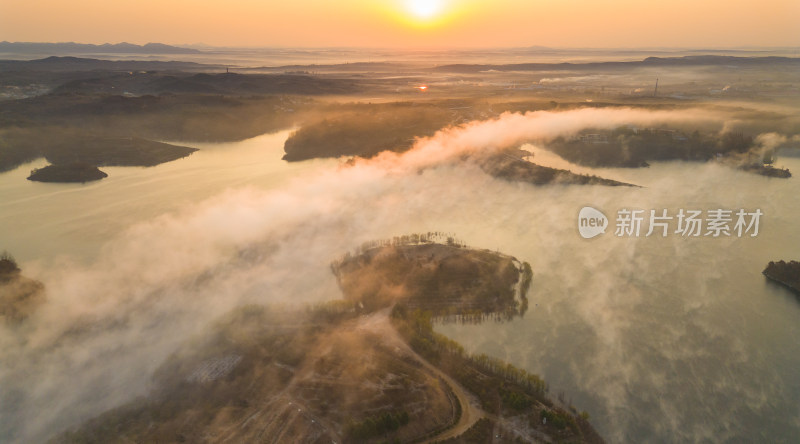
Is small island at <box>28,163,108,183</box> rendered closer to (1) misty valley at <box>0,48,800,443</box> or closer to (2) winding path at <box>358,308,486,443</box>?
(1) misty valley at <box>0,48,800,443</box>

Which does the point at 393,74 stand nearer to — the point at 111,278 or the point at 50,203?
the point at 50,203

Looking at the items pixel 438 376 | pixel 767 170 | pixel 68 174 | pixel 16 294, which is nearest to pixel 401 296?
pixel 438 376

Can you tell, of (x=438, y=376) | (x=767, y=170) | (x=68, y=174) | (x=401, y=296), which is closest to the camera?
(x=438, y=376)

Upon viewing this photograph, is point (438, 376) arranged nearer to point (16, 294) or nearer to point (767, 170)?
point (16, 294)

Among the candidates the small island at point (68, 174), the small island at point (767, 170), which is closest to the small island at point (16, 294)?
the small island at point (68, 174)

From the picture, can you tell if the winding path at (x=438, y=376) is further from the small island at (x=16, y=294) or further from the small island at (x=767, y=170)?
the small island at (x=767, y=170)

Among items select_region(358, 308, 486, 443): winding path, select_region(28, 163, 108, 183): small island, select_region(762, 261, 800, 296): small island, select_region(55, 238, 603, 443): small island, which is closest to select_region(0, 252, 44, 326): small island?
select_region(55, 238, 603, 443): small island
